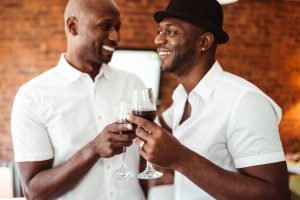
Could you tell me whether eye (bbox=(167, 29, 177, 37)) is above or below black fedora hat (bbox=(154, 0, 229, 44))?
below

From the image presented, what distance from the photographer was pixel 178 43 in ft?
5.32

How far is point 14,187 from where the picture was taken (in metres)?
3.22

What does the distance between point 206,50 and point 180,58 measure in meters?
0.13

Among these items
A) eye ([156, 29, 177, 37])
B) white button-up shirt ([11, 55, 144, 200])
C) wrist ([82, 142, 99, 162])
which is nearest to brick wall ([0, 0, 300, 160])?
white button-up shirt ([11, 55, 144, 200])

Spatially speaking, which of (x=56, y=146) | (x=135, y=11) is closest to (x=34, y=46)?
(x=135, y=11)

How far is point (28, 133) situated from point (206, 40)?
893mm

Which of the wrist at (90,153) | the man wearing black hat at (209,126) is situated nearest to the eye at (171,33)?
the man wearing black hat at (209,126)

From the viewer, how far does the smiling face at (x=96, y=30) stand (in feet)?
6.09

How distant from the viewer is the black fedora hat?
1.59m

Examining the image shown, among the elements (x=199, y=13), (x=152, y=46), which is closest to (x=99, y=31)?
(x=199, y=13)

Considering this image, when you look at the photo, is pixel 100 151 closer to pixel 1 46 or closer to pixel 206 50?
pixel 206 50

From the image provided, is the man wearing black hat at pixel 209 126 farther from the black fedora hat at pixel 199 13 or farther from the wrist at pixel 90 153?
the wrist at pixel 90 153

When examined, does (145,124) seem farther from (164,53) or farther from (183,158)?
(164,53)

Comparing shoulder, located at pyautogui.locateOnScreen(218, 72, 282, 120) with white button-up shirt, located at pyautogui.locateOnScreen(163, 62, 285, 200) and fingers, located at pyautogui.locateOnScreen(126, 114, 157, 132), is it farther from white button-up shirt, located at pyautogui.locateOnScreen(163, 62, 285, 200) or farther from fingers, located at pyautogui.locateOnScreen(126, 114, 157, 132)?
fingers, located at pyautogui.locateOnScreen(126, 114, 157, 132)
